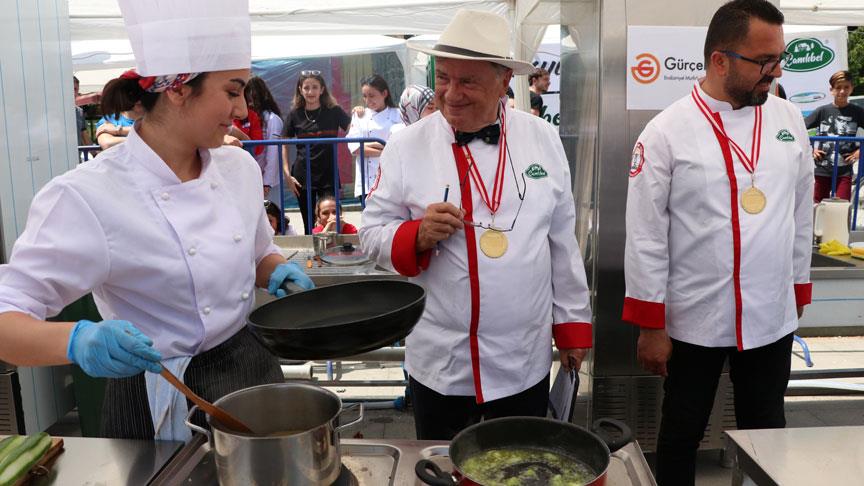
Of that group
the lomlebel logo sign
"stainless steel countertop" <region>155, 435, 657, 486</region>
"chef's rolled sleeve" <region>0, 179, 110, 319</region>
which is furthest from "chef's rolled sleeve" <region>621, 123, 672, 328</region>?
the lomlebel logo sign

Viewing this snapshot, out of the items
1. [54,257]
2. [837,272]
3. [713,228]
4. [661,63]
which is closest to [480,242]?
[713,228]

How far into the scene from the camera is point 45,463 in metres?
1.28

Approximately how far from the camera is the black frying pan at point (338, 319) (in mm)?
1125

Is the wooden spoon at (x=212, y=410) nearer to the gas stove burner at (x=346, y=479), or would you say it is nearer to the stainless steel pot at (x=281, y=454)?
the stainless steel pot at (x=281, y=454)

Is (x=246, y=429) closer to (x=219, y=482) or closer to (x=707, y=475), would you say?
(x=219, y=482)

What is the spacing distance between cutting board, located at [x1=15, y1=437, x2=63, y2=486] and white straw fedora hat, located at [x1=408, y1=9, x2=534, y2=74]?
1.29m

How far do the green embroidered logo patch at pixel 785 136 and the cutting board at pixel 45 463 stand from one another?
213 centimetres

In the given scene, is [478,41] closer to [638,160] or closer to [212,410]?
[638,160]

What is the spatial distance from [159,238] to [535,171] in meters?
1.01

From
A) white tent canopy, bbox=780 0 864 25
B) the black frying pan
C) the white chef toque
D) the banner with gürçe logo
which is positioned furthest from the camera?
white tent canopy, bbox=780 0 864 25

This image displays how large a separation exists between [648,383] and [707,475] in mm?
534

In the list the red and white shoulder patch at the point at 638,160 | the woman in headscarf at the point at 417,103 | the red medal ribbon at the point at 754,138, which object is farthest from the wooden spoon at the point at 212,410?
the woman in headscarf at the point at 417,103

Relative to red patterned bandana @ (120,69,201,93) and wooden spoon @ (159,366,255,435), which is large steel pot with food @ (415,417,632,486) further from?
red patterned bandana @ (120,69,201,93)

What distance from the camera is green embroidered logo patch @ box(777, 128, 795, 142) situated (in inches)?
87.6
